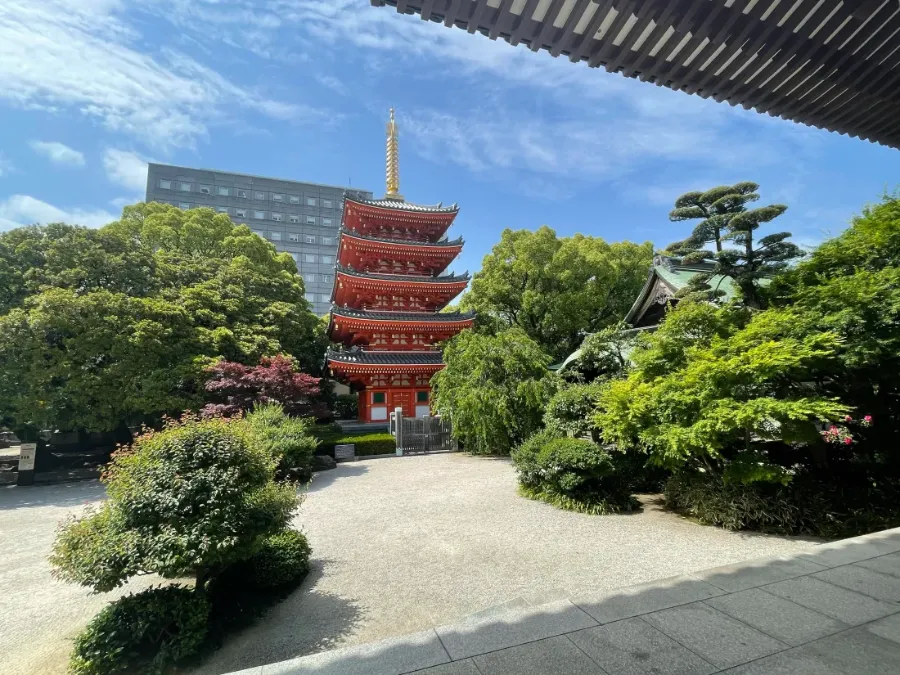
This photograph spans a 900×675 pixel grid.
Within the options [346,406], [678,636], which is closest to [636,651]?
[678,636]

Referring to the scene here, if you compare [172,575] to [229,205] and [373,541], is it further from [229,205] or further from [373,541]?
[229,205]

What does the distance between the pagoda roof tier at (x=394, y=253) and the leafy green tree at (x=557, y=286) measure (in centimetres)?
324

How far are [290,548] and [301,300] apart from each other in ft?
62.7

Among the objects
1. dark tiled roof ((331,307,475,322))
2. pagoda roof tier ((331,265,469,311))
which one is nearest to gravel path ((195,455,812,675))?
dark tiled roof ((331,307,475,322))

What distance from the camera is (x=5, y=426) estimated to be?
1235cm

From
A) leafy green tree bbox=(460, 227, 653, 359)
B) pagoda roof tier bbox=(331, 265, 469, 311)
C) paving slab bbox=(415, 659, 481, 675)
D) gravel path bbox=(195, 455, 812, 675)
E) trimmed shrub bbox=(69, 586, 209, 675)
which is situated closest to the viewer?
paving slab bbox=(415, 659, 481, 675)

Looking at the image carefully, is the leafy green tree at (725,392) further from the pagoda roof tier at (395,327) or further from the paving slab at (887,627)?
the pagoda roof tier at (395,327)

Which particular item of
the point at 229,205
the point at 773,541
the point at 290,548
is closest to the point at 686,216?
the point at 773,541

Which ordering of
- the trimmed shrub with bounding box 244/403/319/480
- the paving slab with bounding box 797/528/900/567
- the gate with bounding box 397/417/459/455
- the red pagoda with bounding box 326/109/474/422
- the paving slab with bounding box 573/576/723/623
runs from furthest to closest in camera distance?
the red pagoda with bounding box 326/109/474/422, the gate with bounding box 397/417/459/455, the trimmed shrub with bounding box 244/403/319/480, the paving slab with bounding box 797/528/900/567, the paving slab with bounding box 573/576/723/623

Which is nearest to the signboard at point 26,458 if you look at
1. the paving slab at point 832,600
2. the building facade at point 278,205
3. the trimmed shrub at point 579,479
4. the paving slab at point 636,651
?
the trimmed shrub at point 579,479

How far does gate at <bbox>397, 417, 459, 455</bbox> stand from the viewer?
15.4 meters

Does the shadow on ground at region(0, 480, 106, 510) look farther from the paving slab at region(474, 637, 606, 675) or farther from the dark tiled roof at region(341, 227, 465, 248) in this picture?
the dark tiled roof at region(341, 227, 465, 248)

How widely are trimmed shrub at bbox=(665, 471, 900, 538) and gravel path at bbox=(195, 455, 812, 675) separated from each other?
0.37 metres

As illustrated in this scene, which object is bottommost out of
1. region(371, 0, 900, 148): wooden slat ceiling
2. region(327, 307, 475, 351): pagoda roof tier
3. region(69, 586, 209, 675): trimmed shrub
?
region(69, 586, 209, 675): trimmed shrub
